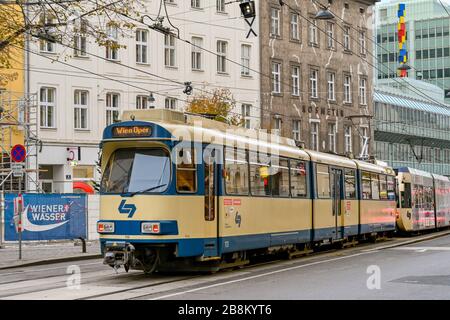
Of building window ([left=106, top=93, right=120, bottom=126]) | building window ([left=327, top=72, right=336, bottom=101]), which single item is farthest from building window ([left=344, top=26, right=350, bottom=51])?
building window ([left=106, top=93, right=120, bottom=126])

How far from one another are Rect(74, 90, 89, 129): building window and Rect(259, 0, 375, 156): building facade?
41.3 ft

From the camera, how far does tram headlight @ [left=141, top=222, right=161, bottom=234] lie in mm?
16719

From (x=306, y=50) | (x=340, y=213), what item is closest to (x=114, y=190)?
(x=340, y=213)

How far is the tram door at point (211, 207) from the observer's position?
694 inches

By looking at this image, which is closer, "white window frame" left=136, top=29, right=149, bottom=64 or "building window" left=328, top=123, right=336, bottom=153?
"white window frame" left=136, top=29, right=149, bottom=64

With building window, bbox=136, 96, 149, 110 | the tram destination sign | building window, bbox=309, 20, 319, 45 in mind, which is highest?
building window, bbox=309, 20, 319, 45

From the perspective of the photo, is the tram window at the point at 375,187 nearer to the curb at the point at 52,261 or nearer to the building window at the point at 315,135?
the curb at the point at 52,261

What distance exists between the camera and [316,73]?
58.8 meters

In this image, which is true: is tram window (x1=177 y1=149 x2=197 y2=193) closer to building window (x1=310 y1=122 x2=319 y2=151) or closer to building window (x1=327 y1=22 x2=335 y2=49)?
building window (x1=310 y1=122 x2=319 y2=151)

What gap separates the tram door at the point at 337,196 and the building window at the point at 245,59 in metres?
26.0

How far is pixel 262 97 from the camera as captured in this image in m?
53.5

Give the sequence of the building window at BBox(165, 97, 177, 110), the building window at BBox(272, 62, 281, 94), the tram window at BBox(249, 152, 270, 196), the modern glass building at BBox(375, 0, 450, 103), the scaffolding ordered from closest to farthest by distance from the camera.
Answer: the tram window at BBox(249, 152, 270, 196) < the scaffolding < the building window at BBox(165, 97, 177, 110) < the building window at BBox(272, 62, 281, 94) < the modern glass building at BBox(375, 0, 450, 103)
